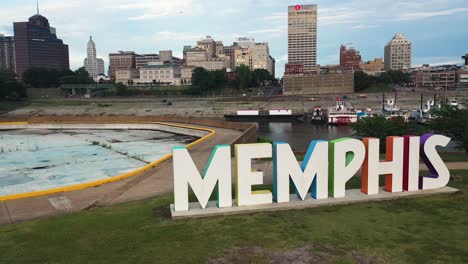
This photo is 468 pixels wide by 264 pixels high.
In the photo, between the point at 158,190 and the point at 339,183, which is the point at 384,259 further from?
the point at 158,190

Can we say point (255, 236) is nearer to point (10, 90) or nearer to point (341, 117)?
point (341, 117)

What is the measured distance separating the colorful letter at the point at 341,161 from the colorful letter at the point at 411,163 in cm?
193

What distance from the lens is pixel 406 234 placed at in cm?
1122

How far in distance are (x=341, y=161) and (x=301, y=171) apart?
154 centimetres

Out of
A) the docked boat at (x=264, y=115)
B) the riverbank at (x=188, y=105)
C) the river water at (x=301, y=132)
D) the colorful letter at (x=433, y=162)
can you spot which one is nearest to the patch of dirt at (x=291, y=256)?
the colorful letter at (x=433, y=162)

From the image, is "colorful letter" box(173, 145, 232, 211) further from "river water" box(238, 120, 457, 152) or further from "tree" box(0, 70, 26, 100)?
"tree" box(0, 70, 26, 100)

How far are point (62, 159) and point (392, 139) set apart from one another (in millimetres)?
23267

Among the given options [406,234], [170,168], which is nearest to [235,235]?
[406,234]

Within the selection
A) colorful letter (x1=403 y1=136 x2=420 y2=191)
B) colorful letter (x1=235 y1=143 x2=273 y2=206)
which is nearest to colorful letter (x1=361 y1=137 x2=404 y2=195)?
colorful letter (x1=403 y1=136 x2=420 y2=191)

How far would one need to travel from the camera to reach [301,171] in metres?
14.3

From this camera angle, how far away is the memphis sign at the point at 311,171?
1346 cm

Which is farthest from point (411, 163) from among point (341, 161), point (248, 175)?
point (248, 175)

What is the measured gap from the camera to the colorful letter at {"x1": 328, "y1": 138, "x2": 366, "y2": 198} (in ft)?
47.0

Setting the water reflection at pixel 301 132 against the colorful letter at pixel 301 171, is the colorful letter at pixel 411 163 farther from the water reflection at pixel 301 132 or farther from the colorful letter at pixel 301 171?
the water reflection at pixel 301 132
